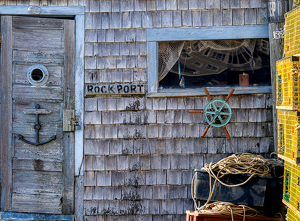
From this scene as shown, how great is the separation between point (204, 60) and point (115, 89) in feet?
3.94

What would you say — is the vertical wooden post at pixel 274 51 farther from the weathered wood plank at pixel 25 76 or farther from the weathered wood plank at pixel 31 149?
the weathered wood plank at pixel 31 149

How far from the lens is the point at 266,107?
3.39 meters

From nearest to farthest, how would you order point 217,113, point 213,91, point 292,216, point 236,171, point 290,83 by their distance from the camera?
point 290,83, point 292,216, point 236,171, point 217,113, point 213,91

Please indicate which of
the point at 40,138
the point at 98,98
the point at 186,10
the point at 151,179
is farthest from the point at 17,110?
the point at 186,10

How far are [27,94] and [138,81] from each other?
1415 millimetres

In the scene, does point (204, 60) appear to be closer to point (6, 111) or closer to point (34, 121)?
point (34, 121)

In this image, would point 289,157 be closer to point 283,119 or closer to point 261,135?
point 283,119

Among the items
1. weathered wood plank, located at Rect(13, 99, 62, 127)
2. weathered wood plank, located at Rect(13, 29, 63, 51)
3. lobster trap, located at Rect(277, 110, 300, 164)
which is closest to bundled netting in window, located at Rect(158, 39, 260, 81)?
lobster trap, located at Rect(277, 110, 300, 164)

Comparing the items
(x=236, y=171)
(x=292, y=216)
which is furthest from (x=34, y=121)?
(x=292, y=216)

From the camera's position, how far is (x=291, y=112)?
8.16 feet

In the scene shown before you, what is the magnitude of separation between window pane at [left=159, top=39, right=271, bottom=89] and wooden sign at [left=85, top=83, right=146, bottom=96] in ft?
0.98

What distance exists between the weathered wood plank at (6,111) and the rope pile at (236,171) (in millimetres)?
2382

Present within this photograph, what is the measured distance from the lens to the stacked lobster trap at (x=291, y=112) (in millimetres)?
2371

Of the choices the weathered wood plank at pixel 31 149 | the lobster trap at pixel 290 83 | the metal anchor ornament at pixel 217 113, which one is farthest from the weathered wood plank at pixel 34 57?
the lobster trap at pixel 290 83
